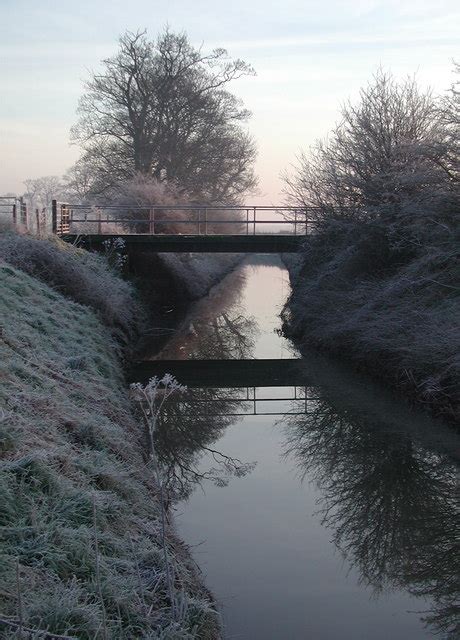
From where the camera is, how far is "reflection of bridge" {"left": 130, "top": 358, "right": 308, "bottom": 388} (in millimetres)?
18312

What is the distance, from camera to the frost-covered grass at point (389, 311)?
1341 cm

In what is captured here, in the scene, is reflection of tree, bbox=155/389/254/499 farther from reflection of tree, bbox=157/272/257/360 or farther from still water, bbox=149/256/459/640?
reflection of tree, bbox=157/272/257/360

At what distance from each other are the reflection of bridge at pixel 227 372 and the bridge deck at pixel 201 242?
698 cm

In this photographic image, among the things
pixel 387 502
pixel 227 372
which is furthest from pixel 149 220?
pixel 387 502

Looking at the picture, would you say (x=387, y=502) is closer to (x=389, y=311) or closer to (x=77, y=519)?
(x=77, y=519)

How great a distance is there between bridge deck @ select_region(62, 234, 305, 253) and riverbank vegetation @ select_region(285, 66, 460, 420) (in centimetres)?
214

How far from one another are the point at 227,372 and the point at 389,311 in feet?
16.5

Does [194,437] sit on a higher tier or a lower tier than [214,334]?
higher

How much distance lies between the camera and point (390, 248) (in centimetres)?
1869

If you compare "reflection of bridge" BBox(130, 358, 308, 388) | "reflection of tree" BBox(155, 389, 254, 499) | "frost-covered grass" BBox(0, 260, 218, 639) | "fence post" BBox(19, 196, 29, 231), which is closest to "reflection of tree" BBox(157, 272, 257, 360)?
"reflection of bridge" BBox(130, 358, 308, 388)

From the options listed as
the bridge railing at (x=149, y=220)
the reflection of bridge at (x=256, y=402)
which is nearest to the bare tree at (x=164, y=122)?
the bridge railing at (x=149, y=220)

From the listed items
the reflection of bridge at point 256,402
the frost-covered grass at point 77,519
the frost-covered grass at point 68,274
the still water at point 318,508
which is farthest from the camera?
the frost-covered grass at point 68,274

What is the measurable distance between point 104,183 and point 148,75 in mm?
5556

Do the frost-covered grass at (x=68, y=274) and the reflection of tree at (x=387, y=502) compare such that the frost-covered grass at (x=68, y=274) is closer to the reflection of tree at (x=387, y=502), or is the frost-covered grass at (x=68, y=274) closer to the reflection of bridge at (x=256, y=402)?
the reflection of bridge at (x=256, y=402)
